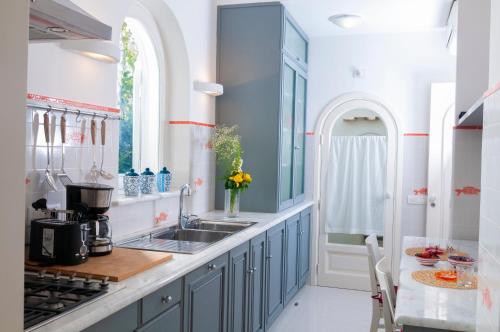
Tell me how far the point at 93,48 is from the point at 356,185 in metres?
3.62

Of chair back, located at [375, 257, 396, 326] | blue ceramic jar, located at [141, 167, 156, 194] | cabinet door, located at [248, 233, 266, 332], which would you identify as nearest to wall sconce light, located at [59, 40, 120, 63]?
blue ceramic jar, located at [141, 167, 156, 194]

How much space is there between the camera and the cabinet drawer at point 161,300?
205cm

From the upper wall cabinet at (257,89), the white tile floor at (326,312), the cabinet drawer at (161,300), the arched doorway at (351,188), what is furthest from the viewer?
the arched doorway at (351,188)

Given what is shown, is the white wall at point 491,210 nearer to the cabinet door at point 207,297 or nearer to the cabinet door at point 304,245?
the cabinet door at point 207,297

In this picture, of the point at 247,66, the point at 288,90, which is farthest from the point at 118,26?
the point at 288,90

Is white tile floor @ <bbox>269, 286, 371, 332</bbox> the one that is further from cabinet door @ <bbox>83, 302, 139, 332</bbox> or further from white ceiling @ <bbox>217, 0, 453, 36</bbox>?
white ceiling @ <bbox>217, 0, 453, 36</bbox>

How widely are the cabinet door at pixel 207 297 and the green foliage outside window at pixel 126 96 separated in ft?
3.74

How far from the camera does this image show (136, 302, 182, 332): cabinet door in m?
2.09

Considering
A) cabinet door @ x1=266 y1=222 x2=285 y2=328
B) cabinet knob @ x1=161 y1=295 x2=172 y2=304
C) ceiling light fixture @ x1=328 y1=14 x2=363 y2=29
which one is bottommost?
cabinet door @ x1=266 y1=222 x2=285 y2=328

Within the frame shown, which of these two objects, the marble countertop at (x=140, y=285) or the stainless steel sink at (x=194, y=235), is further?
the stainless steel sink at (x=194, y=235)

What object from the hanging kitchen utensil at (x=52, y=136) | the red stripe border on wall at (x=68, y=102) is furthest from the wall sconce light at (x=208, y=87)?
the hanging kitchen utensil at (x=52, y=136)

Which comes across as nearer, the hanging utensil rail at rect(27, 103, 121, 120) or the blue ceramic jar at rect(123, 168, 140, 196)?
the hanging utensil rail at rect(27, 103, 121, 120)

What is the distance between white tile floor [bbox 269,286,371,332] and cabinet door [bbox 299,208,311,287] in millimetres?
181

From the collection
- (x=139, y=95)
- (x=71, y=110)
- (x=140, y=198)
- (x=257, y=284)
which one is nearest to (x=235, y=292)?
(x=257, y=284)
